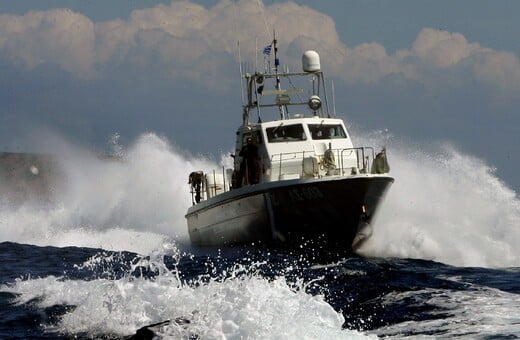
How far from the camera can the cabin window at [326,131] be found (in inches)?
971

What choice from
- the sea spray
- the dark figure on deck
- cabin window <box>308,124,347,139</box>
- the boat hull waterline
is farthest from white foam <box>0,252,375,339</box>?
cabin window <box>308,124,347,139</box>

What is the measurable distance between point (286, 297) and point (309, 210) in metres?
11.1

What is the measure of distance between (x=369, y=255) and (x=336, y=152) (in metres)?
2.89

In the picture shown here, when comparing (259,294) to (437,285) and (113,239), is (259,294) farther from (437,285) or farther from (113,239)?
(113,239)

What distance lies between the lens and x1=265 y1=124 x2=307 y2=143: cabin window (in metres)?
24.5

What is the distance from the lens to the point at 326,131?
2481 centimetres

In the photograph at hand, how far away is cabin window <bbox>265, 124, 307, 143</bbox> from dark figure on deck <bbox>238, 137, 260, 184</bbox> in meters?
0.56

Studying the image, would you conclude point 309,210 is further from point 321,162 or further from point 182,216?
point 182,216

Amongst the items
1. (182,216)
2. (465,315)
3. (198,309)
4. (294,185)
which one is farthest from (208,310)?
(182,216)

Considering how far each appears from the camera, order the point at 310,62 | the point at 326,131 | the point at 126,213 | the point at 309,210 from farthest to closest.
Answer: the point at 126,213
the point at 310,62
the point at 326,131
the point at 309,210

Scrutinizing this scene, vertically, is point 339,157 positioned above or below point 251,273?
above

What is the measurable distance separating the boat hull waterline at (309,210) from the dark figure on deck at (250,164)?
2.82ft

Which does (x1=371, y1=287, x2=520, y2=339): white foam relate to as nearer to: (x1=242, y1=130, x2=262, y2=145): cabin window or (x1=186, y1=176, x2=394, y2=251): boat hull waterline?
(x1=186, y1=176, x2=394, y2=251): boat hull waterline

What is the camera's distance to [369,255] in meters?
23.2
